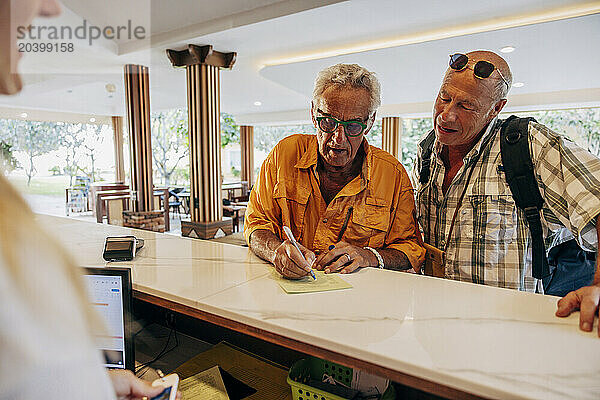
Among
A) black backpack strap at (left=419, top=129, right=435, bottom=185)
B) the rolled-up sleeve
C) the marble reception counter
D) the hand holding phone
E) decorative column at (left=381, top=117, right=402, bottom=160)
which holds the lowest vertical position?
the hand holding phone

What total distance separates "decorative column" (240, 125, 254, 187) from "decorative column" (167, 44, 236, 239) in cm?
869

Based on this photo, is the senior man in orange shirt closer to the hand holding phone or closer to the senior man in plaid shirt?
the senior man in plaid shirt

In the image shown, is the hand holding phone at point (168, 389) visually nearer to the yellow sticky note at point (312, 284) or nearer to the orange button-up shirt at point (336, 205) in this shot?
the yellow sticky note at point (312, 284)

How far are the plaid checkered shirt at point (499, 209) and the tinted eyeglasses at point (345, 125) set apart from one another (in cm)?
45

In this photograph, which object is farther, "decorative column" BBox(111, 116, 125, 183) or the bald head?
"decorative column" BBox(111, 116, 125, 183)

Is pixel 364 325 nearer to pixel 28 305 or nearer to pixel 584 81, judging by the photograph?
pixel 28 305

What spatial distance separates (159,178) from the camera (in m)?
15.0

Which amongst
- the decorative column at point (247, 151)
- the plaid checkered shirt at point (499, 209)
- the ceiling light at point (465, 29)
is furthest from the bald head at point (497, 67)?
the decorative column at point (247, 151)

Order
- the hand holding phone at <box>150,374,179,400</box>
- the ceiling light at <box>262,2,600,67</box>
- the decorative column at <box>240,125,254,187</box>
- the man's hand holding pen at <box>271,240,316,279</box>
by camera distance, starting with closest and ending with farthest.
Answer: the hand holding phone at <box>150,374,179,400</box>
the man's hand holding pen at <box>271,240,316,279</box>
the ceiling light at <box>262,2,600,67</box>
the decorative column at <box>240,125,254,187</box>

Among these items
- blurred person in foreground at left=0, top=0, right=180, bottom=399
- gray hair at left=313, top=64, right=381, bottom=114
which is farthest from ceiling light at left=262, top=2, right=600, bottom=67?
blurred person in foreground at left=0, top=0, right=180, bottom=399

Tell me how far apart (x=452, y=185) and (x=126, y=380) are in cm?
146

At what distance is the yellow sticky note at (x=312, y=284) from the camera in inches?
45.0

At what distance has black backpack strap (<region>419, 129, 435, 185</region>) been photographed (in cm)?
194

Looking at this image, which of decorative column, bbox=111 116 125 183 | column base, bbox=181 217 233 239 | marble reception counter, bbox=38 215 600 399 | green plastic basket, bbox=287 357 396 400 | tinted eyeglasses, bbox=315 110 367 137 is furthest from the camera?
decorative column, bbox=111 116 125 183
